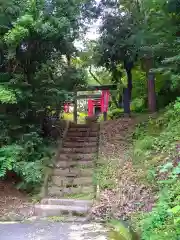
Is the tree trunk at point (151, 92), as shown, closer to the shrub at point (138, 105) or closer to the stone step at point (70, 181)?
the shrub at point (138, 105)

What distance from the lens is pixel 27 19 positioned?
291 inches

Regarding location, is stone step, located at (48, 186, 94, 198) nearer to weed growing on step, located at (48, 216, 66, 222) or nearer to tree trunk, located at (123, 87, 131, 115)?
weed growing on step, located at (48, 216, 66, 222)

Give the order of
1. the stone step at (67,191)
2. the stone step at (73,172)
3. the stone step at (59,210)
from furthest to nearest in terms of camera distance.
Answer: the stone step at (73,172) < the stone step at (67,191) < the stone step at (59,210)

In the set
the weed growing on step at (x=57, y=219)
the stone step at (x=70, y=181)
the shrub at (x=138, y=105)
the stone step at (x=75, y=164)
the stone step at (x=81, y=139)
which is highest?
the shrub at (x=138, y=105)

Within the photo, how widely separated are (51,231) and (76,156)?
3872 mm

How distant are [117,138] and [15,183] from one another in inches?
145

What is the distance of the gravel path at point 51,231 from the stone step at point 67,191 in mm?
1400

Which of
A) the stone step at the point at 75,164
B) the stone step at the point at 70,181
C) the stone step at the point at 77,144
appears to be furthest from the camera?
the stone step at the point at 77,144

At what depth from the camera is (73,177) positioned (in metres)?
8.66

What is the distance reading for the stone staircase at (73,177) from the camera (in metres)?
7.09

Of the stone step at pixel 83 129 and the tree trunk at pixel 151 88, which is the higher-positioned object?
Answer: the tree trunk at pixel 151 88

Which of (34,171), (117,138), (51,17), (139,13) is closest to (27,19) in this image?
(51,17)

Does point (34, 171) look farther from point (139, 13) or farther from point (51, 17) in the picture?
point (139, 13)

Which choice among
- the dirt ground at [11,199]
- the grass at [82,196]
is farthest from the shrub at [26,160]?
the grass at [82,196]
